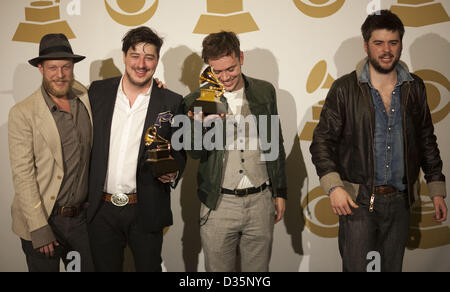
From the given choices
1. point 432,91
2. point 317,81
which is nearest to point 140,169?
point 317,81

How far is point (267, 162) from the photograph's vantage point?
9.02ft

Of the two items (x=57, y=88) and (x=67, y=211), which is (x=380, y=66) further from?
(x=67, y=211)

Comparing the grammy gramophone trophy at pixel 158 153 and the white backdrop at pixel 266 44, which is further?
the white backdrop at pixel 266 44

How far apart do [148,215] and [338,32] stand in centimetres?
213

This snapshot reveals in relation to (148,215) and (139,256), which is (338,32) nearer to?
(148,215)

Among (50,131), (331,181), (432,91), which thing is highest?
(432,91)

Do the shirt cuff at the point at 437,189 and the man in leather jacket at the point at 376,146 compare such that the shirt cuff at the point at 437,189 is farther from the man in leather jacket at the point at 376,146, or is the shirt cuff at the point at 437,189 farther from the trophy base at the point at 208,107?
the trophy base at the point at 208,107

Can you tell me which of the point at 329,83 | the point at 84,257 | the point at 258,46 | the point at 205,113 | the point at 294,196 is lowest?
the point at 84,257

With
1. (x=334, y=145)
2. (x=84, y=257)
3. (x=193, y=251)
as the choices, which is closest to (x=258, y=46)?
(x=334, y=145)

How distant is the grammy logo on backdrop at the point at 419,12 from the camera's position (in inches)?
130

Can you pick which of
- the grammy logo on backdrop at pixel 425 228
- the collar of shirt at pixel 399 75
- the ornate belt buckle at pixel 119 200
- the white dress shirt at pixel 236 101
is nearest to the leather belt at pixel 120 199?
the ornate belt buckle at pixel 119 200

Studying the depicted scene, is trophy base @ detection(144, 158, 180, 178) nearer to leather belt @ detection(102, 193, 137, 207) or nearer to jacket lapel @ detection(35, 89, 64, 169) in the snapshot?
leather belt @ detection(102, 193, 137, 207)

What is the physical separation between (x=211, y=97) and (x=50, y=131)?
1.07 m

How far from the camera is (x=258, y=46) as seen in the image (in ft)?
11.0
